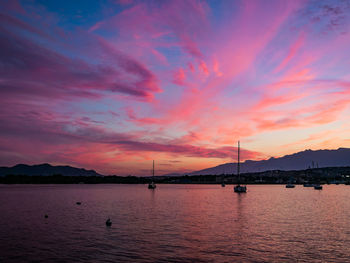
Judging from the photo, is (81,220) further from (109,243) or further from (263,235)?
(263,235)

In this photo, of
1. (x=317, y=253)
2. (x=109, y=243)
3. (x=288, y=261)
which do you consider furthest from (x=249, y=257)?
(x=109, y=243)

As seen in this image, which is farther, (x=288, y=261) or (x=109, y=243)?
(x=109, y=243)

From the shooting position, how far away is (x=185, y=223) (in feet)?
188

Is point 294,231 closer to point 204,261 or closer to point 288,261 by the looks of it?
point 288,261

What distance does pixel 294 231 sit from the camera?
48938 millimetres

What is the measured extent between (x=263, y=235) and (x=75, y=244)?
85.9ft

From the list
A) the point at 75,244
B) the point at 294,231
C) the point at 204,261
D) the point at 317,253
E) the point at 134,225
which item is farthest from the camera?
the point at 134,225

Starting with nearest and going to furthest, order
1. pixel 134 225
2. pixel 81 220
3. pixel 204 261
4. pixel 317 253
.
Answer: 1. pixel 204 261
2. pixel 317 253
3. pixel 134 225
4. pixel 81 220

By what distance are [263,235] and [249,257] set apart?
43.6 feet

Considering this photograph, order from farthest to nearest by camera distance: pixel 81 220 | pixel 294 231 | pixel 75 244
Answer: pixel 81 220 → pixel 294 231 → pixel 75 244

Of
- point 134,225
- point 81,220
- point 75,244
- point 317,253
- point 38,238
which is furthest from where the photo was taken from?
point 81,220

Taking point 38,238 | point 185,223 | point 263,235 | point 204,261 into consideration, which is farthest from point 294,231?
point 38,238

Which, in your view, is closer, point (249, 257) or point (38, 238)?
point (249, 257)

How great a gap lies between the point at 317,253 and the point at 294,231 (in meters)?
14.3
